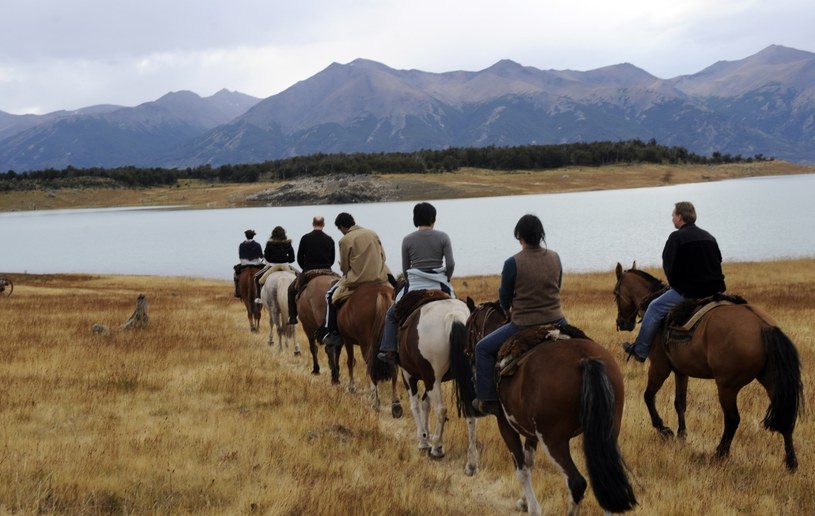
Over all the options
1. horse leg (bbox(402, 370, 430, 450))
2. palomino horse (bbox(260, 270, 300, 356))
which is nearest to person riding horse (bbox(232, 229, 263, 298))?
palomino horse (bbox(260, 270, 300, 356))

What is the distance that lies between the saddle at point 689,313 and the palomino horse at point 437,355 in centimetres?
282

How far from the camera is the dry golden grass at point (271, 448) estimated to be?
733 centimetres

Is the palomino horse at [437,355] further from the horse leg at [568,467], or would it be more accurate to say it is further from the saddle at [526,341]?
the horse leg at [568,467]

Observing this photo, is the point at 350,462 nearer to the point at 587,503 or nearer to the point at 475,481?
the point at 475,481

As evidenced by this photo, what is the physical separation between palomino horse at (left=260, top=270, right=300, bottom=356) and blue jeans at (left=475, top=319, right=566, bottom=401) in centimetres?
1064

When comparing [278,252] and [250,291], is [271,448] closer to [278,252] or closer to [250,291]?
[278,252]

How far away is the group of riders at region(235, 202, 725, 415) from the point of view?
7090 mm

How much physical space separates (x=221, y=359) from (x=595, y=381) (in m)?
12.5

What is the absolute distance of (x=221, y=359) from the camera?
16641 millimetres

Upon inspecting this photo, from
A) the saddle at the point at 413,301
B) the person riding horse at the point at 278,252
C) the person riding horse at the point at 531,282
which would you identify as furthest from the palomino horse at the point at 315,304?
the person riding horse at the point at 531,282

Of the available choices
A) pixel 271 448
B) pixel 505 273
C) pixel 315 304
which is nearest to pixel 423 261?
pixel 505 273

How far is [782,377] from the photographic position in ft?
26.1

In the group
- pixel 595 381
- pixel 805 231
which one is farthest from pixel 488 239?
pixel 595 381

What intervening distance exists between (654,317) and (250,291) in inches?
581
